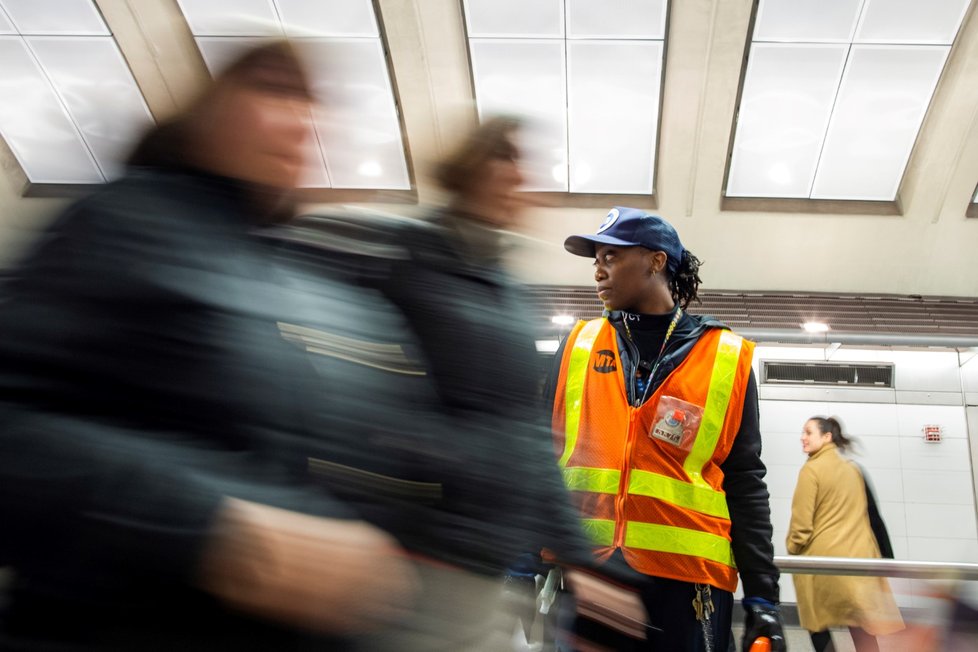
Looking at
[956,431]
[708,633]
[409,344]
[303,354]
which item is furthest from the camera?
[956,431]

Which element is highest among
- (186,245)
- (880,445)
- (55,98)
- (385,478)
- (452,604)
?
(55,98)

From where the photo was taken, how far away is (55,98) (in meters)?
9.55

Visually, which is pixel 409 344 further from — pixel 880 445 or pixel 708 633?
pixel 880 445

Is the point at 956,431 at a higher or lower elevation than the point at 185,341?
lower

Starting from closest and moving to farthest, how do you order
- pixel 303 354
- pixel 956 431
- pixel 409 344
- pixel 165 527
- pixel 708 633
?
1. pixel 165 527
2. pixel 303 354
3. pixel 409 344
4. pixel 708 633
5. pixel 956 431

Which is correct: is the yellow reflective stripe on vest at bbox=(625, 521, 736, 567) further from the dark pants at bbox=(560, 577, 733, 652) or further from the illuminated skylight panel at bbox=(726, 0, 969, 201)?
the illuminated skylight panel at bbox=(726, 0, 969, 201)

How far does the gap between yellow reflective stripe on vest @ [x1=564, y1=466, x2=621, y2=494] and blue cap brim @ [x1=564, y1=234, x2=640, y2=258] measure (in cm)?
67

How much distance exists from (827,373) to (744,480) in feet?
26.2

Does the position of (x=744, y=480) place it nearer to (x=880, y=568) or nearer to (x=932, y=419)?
(x=880, y=568)

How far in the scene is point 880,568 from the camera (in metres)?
2.50

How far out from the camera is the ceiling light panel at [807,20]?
8.31m

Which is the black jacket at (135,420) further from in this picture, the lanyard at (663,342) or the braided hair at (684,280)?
the braided hair at (684,280)

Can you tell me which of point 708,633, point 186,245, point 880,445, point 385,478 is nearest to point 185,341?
point 186,245

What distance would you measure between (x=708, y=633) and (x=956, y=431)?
8.90m
